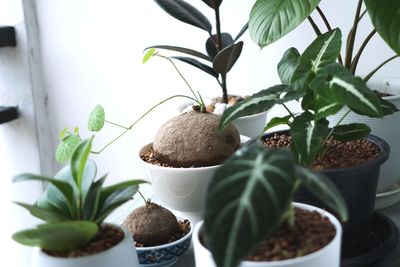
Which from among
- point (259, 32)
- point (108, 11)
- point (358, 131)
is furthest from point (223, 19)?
point (358, 131)

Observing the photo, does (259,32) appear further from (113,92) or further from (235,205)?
(113,92)

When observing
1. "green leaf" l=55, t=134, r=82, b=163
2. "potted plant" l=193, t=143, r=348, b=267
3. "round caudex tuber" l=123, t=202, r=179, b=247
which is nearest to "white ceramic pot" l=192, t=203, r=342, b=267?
"potted plant" l=193, t=143, r=348, b=267

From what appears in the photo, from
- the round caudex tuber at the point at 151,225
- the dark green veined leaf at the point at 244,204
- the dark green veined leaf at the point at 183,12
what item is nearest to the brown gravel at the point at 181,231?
the round caudex tuber at the point at 151,225

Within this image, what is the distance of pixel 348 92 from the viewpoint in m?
0.60

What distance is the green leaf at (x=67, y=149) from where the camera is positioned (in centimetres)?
98

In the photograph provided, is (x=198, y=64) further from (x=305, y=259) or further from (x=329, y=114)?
(x=305, y=259)

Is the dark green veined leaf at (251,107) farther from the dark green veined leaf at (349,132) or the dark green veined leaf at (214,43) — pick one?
the dark green veined leaf at (214,43)

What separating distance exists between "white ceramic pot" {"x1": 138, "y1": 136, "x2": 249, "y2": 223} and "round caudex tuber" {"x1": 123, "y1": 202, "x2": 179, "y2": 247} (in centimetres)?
4

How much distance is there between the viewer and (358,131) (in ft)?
2.48

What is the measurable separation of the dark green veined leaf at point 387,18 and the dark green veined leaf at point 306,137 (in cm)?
16

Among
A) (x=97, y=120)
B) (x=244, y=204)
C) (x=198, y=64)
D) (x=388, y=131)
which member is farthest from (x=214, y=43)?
(x=244, y=204)

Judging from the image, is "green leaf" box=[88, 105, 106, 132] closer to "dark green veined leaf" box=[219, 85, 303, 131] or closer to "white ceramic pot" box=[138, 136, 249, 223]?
"white ceramic pot" box=[138, 136, 249, 223]

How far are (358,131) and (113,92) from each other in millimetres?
1034

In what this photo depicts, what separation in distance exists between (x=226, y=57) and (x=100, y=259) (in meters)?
0.58
